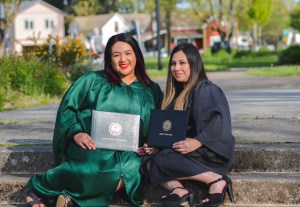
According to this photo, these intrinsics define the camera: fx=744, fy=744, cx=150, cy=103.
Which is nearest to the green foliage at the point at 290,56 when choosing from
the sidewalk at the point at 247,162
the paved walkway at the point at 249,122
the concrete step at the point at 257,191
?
the paved walkway at the point at 249,122

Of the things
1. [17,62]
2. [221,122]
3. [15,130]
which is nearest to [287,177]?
[221,122]

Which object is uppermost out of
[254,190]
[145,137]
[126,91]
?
[126,91]

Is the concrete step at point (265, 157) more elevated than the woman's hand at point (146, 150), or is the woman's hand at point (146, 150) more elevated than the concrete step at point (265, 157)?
the woman's hand at point (146, 150)

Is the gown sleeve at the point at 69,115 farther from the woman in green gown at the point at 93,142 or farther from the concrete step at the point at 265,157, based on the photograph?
the concrete step at the point at 265,157

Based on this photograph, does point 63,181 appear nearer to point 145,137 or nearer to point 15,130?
point 145,137

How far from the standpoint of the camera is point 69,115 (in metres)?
5.48

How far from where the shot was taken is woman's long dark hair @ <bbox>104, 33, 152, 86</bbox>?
558 centimetres

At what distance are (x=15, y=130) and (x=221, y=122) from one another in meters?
3.15

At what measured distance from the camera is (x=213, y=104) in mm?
5246

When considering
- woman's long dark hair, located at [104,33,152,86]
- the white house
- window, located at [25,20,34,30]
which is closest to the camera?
woman's long dark hair, located at [104,33,152,86]

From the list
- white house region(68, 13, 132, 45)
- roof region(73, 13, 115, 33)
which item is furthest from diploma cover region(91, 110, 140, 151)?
roof region(73, 13, 115, 33)

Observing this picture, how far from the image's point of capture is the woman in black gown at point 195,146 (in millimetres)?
5129

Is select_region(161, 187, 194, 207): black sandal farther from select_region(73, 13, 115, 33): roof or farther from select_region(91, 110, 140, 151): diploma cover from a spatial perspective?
select_region(73, 13, 115, 33): roof

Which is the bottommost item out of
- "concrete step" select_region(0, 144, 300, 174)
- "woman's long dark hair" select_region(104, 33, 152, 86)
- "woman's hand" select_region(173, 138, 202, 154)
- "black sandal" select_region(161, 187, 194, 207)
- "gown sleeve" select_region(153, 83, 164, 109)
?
"black sandal" select_region(161, 187, 194, 207)
